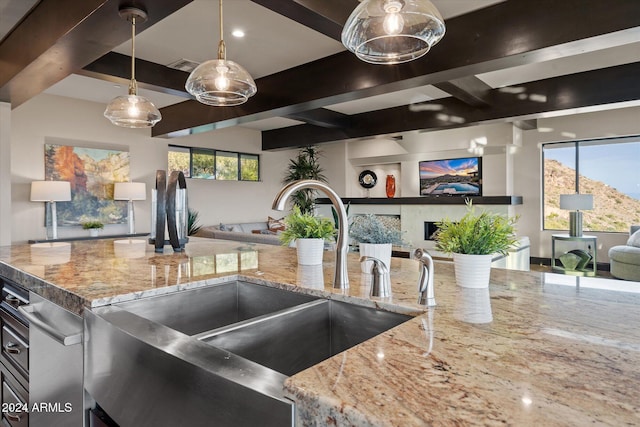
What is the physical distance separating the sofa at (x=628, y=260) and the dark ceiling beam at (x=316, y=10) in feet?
16.2

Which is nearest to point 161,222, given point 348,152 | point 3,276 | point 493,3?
point 3,276

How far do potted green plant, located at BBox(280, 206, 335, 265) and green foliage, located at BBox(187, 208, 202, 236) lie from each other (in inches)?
191

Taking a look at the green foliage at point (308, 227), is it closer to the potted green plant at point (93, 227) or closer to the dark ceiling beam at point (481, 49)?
the dark ceiling beam at point (481, 49)

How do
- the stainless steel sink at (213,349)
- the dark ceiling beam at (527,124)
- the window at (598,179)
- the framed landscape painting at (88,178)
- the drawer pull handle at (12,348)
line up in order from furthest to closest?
the dark ceiling beam at (527,124)
the window at (598,179)
the framed landscape painting at (88,178)
the drawer pull handle at (12,348)
the stainless steel sink at (213,349)

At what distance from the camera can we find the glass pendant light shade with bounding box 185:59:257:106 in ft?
6.31

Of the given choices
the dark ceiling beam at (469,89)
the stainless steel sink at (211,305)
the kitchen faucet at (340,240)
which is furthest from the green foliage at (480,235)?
the dark ceiling beam at (469,89)

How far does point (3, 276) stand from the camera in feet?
6.26

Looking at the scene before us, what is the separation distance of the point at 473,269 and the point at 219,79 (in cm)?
153

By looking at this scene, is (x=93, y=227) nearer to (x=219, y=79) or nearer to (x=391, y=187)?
A: (x=219, y=79)

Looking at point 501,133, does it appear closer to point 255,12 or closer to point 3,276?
point 255,12

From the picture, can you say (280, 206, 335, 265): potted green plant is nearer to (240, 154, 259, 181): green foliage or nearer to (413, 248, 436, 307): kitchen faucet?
(413, 248, 436, 307): kitchen faucet

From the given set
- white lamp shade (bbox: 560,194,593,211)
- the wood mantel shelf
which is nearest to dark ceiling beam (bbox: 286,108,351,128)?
the wood mantel shelf

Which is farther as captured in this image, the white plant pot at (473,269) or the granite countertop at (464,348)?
the white plant pot at (473,269)

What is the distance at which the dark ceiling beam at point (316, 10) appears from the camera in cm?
222
